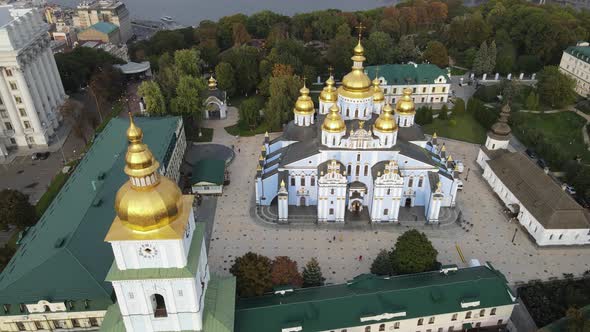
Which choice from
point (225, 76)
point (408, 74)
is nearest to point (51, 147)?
point (225, 76)

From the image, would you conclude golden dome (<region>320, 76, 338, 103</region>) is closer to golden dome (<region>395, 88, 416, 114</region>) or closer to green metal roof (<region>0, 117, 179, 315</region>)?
golden dome (<region>395, 88, 416, 114</region>)

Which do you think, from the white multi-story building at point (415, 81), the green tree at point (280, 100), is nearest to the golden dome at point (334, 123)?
the green tree at point (280, 100)

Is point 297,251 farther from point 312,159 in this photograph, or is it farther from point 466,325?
point 466,325

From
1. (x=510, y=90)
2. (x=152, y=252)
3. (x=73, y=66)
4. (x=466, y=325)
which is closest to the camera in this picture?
(x=152, y=252)

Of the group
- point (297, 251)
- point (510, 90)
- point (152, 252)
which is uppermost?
point (152, 252)

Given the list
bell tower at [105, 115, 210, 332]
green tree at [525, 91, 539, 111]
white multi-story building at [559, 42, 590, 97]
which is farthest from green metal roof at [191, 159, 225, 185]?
white multi-story building at [559, 42, 590, 97]

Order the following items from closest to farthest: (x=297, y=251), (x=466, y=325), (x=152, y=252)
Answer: (x=152, y=252), (x=466, y=325), (x=297, y=251)

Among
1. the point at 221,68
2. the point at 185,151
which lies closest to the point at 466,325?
the point at 185,151
